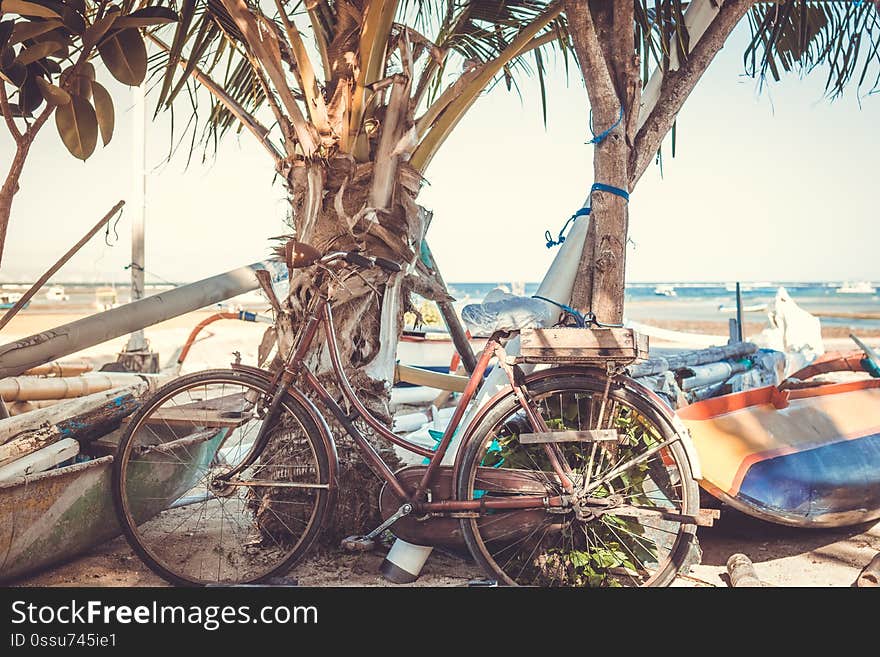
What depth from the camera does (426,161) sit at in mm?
2959

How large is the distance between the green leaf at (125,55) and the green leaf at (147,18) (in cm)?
8

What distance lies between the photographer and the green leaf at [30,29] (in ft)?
6.88

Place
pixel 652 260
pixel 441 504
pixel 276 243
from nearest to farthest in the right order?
pixel 441 504 → pixel 276 243 → pixel 652 260

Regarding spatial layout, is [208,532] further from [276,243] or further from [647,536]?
[647,536]

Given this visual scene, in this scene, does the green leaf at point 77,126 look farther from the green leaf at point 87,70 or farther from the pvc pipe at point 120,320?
the pvc pipe at point 120,320

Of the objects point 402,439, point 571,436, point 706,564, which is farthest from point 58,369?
point 706,564

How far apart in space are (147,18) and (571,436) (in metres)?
1.97

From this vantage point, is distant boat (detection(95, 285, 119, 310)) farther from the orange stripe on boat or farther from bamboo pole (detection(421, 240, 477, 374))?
the orange stripe on boat

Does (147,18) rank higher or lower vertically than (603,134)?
higher

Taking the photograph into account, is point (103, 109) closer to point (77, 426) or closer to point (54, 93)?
point (54, 93)

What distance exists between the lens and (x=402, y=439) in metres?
2.41

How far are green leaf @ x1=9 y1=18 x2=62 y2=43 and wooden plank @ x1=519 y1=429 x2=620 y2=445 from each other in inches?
78.5
